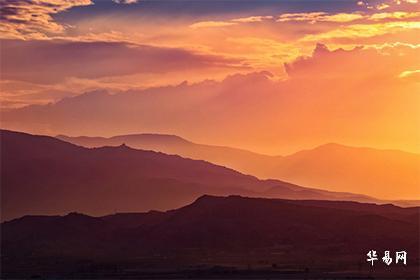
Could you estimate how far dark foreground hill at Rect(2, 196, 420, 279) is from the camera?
81.6 m

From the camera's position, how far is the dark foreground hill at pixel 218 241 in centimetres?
8156

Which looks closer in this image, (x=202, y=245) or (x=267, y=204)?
(x=202, y=245)

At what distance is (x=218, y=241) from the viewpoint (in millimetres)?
114875

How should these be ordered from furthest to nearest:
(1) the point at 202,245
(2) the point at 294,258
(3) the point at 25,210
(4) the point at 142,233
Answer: (3) the point at 25,210 < (4) the point at 142,233 < (1) the point at 202,245 < (2) the point at 294,258

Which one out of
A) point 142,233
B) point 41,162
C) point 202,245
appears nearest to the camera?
point 202,245

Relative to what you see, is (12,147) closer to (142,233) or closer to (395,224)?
(142,233)

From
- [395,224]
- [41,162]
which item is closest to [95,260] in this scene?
[395,224]

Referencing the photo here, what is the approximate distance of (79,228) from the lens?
5069 inches

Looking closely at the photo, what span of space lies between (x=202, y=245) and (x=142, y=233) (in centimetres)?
1337

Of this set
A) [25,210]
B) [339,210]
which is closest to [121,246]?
[339,210]

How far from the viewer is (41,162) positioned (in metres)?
198

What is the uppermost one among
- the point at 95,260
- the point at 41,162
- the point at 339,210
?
the point at 41,162

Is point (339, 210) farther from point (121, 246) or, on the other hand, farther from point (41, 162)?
point (41, 162)

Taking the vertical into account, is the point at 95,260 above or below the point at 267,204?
below
